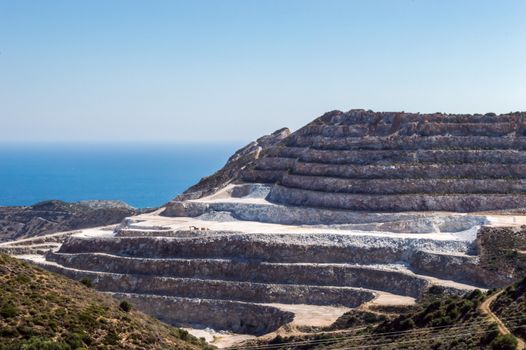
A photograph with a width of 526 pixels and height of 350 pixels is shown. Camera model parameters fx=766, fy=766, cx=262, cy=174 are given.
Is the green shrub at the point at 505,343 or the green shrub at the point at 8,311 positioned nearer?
the green shrub at the point at 505,343

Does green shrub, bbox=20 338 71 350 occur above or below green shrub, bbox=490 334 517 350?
above

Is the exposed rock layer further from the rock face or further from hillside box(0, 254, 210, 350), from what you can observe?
hillside box(0, 254, 210, 350)

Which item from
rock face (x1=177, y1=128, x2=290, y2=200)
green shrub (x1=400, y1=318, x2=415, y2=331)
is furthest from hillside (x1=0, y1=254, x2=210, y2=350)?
rock face (x1=177, y1=128, x2=290, y2=200)

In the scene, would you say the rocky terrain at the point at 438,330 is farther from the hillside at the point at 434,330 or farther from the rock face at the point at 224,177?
the rock face at the point at 224,177

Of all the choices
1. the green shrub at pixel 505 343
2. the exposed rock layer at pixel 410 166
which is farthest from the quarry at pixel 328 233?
the green shrub at pixel 505 343

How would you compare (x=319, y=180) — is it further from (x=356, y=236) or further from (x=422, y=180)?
(x=356, y=236)
